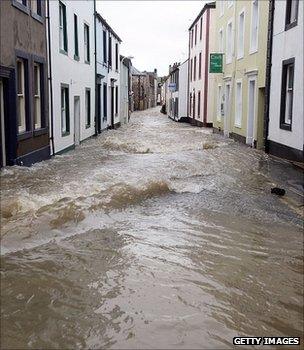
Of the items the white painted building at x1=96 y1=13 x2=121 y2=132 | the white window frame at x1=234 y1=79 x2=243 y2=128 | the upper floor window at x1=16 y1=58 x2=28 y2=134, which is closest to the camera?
the upper floor window at x1=16 y1=58 x2=28 y2=134

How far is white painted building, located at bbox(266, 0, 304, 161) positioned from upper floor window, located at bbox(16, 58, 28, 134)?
736 cm

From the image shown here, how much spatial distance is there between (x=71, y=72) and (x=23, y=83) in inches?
228

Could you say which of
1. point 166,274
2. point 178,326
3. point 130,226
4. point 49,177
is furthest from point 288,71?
point 178,326

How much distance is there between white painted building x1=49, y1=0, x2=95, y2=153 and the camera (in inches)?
613

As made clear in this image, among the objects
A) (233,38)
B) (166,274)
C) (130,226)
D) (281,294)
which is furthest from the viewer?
(233,38)

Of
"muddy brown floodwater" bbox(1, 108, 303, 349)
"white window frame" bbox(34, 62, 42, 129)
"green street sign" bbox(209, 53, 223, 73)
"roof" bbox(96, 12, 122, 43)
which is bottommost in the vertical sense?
"muddy brown floodwater" bbox(1, 108, 303, 349)

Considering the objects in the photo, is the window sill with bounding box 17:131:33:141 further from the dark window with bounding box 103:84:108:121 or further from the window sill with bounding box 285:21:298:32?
the dark window with bounding box 103:84:108:121

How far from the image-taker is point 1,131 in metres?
11.2

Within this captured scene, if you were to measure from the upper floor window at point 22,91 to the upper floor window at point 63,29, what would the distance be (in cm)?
430

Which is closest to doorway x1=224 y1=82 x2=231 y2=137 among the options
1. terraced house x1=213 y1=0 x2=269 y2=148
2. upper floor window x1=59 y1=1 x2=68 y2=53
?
terraced house x1=213 y1=0 x2=269 y2=148

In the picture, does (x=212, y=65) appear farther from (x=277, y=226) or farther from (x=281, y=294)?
(x=281, y=294)

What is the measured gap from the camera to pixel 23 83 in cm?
1255

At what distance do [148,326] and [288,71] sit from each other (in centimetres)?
1205

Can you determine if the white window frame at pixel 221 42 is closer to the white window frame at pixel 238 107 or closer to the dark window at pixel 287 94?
the white window frame at pixel 238 107
